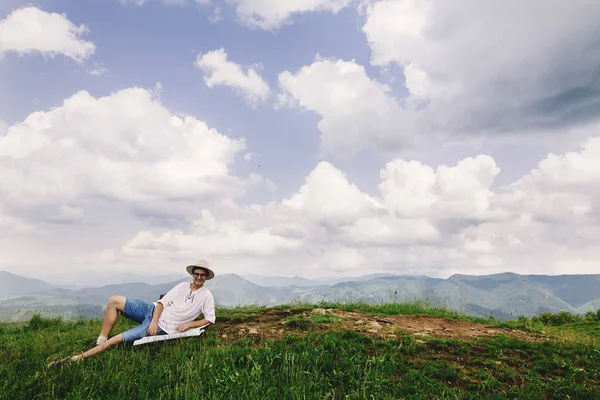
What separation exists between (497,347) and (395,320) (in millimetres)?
2840

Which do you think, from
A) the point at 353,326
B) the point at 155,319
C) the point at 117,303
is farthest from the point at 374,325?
the point at 117,303

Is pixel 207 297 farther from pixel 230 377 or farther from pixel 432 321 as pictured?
pixel 432 321

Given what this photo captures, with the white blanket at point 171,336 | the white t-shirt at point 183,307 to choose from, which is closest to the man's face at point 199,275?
the white t-shirt at point 183,307

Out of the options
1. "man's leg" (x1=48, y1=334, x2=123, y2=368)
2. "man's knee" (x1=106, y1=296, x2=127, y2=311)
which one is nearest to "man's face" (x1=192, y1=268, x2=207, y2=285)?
"man's knee" (x1=106, y1=296, x2=127, y2=311)

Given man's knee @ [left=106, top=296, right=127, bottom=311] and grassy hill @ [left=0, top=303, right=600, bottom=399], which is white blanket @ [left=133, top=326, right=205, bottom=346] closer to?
grassy hill @ [left=0, top=303, right=600, bottom=399]

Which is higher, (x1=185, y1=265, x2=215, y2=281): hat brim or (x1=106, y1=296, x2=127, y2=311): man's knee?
(x1=185, y1=265, x2=215, y2=281): hat brim

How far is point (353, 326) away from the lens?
9.41 meters

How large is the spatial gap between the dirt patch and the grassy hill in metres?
0.05

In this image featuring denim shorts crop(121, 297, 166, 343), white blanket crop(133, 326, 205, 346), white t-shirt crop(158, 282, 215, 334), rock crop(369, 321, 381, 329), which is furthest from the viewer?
rock crop(369, 321, 381, 329)

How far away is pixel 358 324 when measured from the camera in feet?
31.7

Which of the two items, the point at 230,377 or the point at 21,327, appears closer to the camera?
the point at 230,377

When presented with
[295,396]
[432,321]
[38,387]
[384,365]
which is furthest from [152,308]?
[432,321]

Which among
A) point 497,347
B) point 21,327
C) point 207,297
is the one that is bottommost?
point 21,327

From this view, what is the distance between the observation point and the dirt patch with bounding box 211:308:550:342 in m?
8.94
